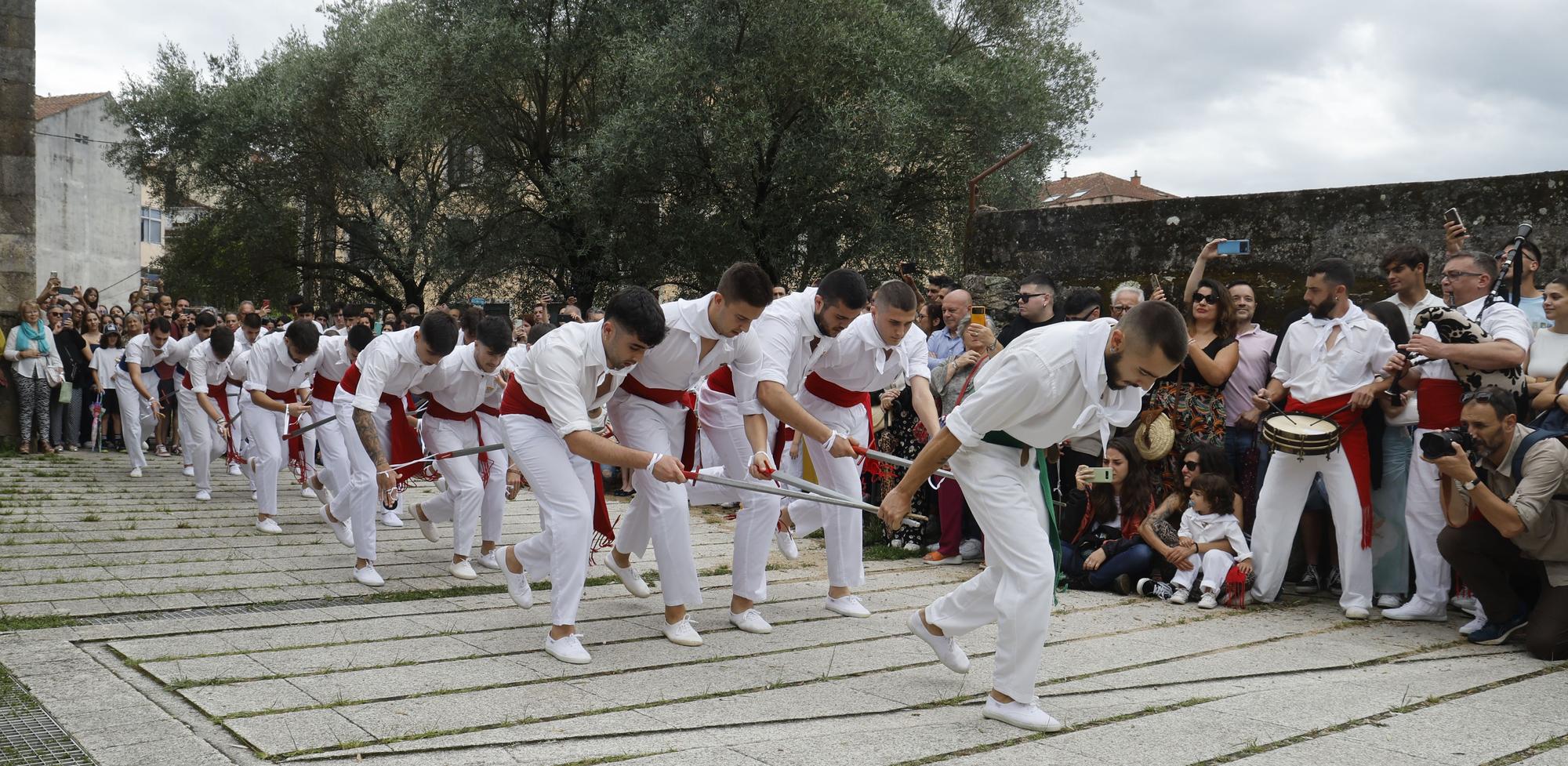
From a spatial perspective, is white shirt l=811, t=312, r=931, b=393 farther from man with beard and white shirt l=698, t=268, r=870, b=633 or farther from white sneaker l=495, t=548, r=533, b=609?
white sneaker l=495, t=548, r=533, b=609

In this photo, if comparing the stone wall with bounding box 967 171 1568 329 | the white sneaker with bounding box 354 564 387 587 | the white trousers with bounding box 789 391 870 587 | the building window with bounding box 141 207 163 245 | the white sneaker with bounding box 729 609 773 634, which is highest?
the building window with bounding box 141 207 163 245

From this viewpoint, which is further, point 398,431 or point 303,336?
point 303,336

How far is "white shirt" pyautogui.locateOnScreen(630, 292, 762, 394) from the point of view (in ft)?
18.6

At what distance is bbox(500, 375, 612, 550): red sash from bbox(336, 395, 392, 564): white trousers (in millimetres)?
1430

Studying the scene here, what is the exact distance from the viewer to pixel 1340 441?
655cm

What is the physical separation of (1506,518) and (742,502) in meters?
3.61

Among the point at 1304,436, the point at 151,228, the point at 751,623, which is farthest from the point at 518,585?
the point at 151,228

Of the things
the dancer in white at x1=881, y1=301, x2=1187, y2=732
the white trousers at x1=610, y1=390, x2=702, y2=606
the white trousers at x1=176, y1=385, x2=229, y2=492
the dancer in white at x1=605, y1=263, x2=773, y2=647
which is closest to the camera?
the dancer in white at x1=881, y1=301, x2=1187, y2=732

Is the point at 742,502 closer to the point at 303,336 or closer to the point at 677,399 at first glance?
the point at 677,399

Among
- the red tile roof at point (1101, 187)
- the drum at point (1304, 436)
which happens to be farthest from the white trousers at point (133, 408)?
the red tile roof at point (1101, 187)

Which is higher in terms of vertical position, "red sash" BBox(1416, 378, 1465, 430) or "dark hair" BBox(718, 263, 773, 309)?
"dark hair" BBox(718, 263, 773, 309)

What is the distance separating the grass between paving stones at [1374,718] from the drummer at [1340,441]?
1305 mm

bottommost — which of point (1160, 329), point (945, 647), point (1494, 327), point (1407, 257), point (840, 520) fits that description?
point (945, 647)

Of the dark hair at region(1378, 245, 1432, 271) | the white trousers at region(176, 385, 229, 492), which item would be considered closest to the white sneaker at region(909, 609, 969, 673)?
the dark hair at region(1378, 245, 1432, 271)
